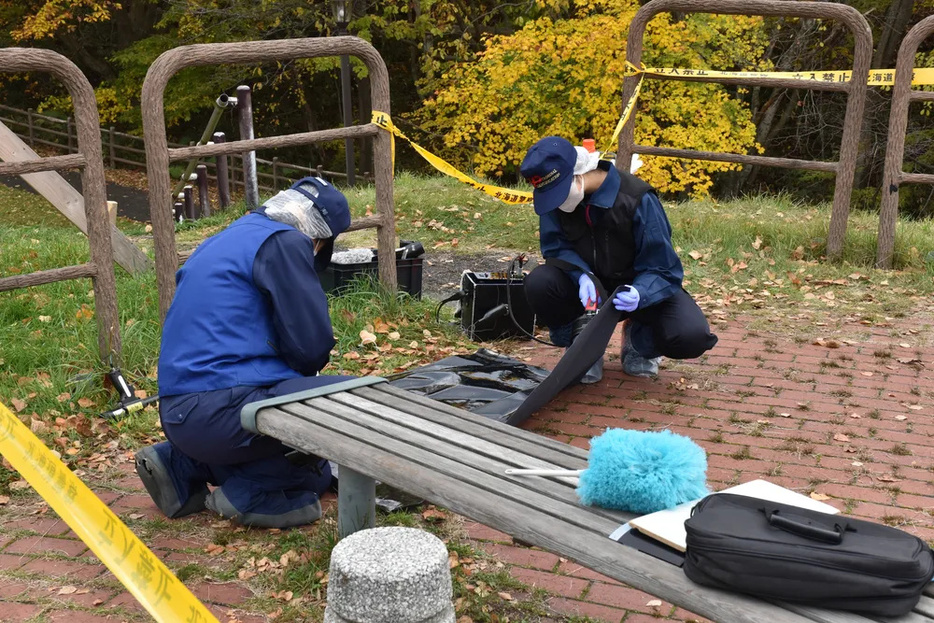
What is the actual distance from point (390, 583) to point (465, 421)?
819mm

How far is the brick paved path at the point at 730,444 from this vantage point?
3.12m

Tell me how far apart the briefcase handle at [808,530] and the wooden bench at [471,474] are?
0.15m

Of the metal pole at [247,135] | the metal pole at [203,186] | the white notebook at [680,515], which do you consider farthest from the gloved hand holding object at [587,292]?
the metal pole at [203,186]

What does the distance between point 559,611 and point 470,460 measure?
60 centimetres

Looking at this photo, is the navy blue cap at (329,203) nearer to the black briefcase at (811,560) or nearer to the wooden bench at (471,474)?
the wooden bench at (471,474)

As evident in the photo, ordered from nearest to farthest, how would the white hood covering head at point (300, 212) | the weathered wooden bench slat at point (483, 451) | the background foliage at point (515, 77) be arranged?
the weathered wooden bench slat at point (483, 451) → the white hood covering head at point (300, 212) → the background foliage at point (515, 77)

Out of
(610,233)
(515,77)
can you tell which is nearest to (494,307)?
(610,233)

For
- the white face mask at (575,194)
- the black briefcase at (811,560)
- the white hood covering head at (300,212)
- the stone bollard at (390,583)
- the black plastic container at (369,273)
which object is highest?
the white hood covering head at (300,212)

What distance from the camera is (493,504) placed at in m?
2.54

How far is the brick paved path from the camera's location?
3.12 metres

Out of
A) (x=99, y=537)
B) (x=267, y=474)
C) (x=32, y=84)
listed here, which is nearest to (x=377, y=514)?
(x=267, y=474)

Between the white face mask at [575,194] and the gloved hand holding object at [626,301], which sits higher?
the white face mask at [575,194]

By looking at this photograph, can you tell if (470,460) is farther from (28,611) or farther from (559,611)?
(28,611)

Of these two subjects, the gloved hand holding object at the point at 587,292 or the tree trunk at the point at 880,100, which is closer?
the gloved hand holding object at the point at 587,292
